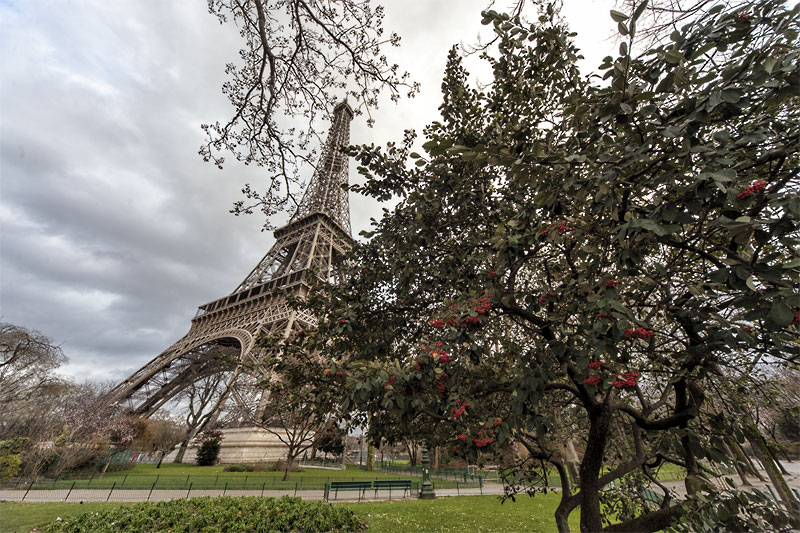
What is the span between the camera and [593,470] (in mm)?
3953

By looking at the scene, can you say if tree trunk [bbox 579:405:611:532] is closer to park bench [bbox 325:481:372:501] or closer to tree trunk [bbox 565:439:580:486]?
tree trunk [bbox 565:439:580:486]

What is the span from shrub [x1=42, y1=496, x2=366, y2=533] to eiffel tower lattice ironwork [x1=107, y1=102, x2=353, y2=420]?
14.3 meters

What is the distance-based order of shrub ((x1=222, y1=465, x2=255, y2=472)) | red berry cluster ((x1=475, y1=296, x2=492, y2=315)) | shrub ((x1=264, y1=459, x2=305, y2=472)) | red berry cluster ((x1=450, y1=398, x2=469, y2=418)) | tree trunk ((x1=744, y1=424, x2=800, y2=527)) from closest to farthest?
tree trunk ((x1=744, y1=424, x2=800, y2=527)), red berry cluster ((x1=450, y1=398, x2=469, y2=418)), red berry cluster ((x1=475, y1=296, x2=492, y2=315)), shrub ((x1=222, y1=465, x2=255, y2=472)), shrub ((x1=264, y1=459, x2=305, y2=472))

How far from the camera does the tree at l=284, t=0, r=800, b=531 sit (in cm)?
185

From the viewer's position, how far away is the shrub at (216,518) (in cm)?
664

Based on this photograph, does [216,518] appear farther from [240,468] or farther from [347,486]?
[240,468]

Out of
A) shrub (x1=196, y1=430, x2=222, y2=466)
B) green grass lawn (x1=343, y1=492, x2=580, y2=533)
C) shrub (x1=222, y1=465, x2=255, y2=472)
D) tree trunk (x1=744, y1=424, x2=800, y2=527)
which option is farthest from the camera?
shrub (x1=196, y1=430, x2=222, y2=466)

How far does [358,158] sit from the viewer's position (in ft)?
16.4

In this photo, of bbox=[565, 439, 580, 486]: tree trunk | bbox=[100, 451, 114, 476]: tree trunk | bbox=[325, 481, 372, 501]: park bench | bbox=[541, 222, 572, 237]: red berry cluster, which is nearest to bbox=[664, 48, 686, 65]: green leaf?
bbox=[541, 222, 572, 237]: red berry cluster

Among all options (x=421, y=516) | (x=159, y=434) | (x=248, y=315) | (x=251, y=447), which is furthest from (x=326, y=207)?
(x=159, y=434)

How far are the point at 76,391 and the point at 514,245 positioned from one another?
1357 inches

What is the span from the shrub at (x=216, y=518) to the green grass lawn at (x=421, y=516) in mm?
1096

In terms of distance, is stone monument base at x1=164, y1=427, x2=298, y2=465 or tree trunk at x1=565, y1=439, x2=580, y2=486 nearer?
tree trunk at x1=565, y1=439, x2=580, y2=486

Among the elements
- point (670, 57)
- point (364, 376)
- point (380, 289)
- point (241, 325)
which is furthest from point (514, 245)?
point (241, 325)
